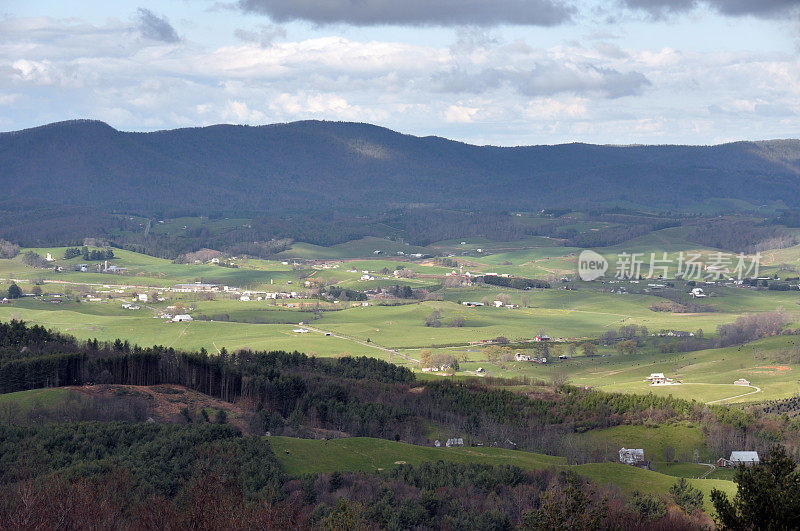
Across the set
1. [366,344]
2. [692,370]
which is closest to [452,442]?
[692,370]

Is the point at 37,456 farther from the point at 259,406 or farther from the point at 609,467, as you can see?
the point at 609,467

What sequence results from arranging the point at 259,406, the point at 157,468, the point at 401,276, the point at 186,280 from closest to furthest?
the point at 157,468, the point at 259,406, the point at 186,280, the point at 401,276

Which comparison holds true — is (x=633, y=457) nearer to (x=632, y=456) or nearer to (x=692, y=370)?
(x=632, y=456)

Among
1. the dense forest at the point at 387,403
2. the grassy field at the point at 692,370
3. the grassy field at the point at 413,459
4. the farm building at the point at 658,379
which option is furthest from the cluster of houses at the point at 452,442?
the farm building at the point at 658,379

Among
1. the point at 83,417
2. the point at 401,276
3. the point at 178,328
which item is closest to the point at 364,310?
the point at 178,328

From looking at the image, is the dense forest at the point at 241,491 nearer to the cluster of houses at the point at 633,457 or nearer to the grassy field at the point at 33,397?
the grassy field at the point at 33,397

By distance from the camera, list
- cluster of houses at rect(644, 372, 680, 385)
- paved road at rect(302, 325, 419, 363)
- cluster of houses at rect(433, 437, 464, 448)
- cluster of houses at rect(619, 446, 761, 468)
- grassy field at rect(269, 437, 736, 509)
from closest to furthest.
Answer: grassy field at rect(269, 437, 736, 509)
cluster of houses at rect(619, 446, 761, 468)
cluster of houses at rect(433, 437, 464, 448)
cluster of houses at rect(644, 372, 680, 385)
paved road at rect(302, 325, 419, 363)

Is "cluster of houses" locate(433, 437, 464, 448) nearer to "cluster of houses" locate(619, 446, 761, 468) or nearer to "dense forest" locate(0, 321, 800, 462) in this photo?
A: "dense forest" locate(0, 321, 800, 462)

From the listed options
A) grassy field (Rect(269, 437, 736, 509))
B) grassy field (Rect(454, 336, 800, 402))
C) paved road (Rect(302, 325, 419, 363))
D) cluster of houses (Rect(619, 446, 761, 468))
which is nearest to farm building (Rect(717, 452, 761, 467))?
cluster of houses (Rect(619, 446, 761, 468))
